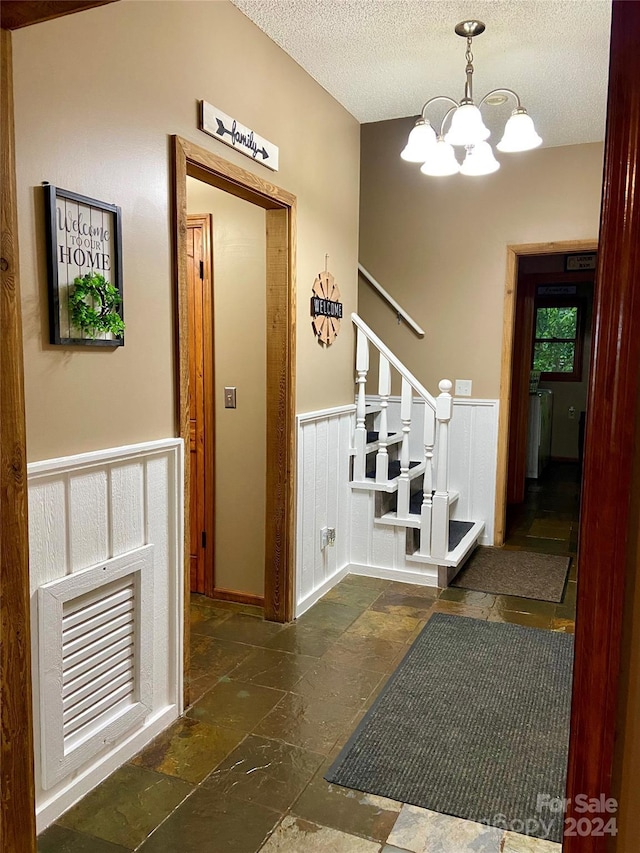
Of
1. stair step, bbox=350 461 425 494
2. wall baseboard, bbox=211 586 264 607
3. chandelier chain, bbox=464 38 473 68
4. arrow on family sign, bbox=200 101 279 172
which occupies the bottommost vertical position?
wall baseboard, bbox=211 586 264 607

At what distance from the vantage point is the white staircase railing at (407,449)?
12.4 feet

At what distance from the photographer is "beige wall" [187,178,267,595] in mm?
3334

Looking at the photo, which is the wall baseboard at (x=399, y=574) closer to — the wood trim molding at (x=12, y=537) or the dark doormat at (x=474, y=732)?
the dark doormat at (x=474, y=732)

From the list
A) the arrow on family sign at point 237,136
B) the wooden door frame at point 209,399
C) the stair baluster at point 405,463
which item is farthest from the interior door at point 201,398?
the stair baluster at point 405,463

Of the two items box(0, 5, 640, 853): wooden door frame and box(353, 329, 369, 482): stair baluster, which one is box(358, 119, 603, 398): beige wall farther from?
box(0, 5, 640, 853): wooden door frame

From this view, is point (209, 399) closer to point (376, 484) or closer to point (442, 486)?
point (376, 484)

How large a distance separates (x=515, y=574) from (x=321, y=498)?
1.40 metres

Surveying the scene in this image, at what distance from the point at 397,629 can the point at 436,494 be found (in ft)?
2.92

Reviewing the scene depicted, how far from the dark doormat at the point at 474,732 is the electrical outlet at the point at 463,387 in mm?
1865

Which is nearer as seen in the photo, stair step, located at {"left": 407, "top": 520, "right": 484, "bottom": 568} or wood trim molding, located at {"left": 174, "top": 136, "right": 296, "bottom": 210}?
wood trim molding, located at {"left": 174, "top": 136, "right": 296, "bottom": 210}

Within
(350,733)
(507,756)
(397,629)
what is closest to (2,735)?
(350,733)

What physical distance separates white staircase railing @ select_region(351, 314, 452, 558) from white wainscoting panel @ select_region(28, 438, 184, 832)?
180 cm

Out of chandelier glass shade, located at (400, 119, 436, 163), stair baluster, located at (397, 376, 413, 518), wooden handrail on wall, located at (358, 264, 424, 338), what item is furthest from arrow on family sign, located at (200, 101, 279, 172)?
wooden handrail on wall, located at (358, 264, 424, 338)

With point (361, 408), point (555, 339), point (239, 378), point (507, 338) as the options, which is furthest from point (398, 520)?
point (555, 339)
